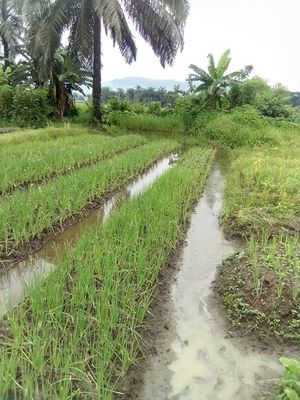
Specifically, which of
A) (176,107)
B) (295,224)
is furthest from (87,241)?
(176,107)

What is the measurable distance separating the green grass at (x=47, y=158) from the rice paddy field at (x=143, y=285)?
0.16 ft

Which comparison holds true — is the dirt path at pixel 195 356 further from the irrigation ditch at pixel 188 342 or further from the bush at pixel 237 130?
the bush at pixel 237 130

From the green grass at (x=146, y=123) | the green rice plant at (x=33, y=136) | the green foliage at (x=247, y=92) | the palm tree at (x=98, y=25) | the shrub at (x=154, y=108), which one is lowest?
the green grass at (x=146, y=123)

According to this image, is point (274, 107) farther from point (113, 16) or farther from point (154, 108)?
point (113, 16)

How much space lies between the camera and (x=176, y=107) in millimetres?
16438

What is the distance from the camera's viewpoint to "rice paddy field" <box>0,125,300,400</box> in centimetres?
222

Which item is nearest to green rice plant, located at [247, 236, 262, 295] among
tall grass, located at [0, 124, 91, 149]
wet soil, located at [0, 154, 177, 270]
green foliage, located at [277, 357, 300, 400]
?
green foliage, located at [277, 357, 300, 400]

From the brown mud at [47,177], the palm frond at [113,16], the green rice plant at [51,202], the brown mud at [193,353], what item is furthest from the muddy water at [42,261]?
the palm frond at [113,16]

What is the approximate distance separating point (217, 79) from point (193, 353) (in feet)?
46.9

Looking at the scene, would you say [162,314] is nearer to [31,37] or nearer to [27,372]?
[27,372]

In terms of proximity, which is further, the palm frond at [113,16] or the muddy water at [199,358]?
the palm frond at [113,16]

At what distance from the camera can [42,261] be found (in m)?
3.88

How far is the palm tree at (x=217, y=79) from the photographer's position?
1525 centimetres

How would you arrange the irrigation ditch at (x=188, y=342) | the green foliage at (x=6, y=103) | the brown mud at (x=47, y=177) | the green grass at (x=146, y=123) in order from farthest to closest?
the green grass at (x=146, y=123) < the green foliage at (x=6, y=103) < the brown mud at (x=47, y=177) < the irrigation ditch at (x=188, y=342)
